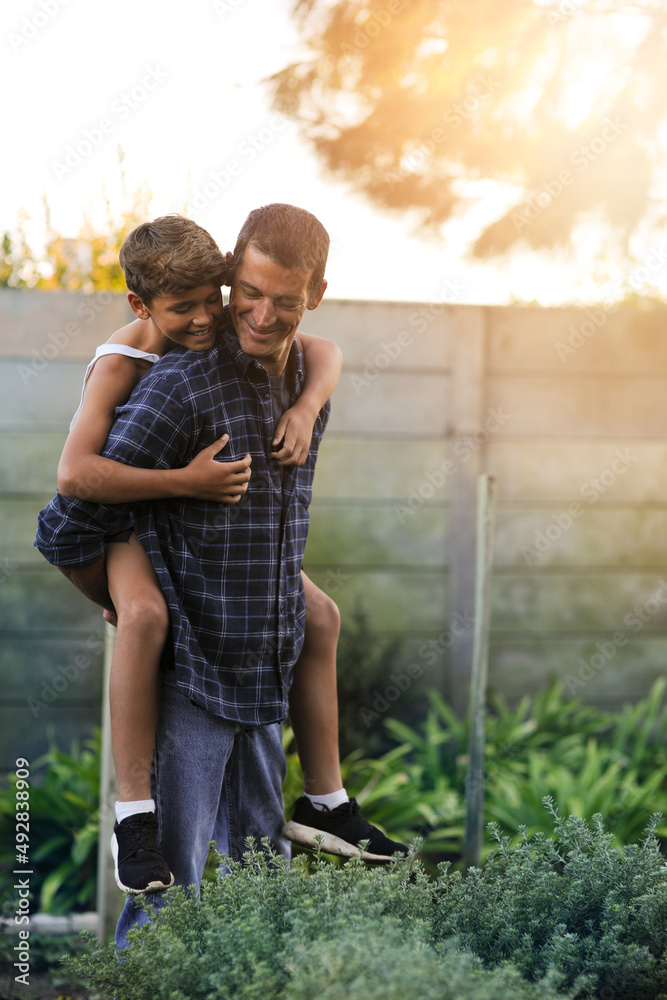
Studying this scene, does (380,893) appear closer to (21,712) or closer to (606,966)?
(606,966)

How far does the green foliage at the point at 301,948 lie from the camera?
3.62ft

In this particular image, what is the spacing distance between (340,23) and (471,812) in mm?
3286

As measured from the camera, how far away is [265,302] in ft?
5.07

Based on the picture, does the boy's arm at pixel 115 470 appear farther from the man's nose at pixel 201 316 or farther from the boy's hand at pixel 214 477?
the man's nose at pixel 201 316

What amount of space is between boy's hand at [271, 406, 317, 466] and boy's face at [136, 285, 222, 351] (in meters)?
0.20

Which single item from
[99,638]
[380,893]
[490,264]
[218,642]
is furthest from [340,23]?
[380,893]

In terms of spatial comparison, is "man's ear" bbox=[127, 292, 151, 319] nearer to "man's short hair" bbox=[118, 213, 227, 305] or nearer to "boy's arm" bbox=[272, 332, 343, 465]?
"man's short hair" bbox=[118, 213, 227, 305]

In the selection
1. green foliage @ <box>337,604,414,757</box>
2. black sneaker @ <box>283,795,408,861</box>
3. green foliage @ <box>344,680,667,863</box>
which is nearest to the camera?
black sneaker @ <box>283,795,408,861</box>

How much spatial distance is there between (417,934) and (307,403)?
3.12ft

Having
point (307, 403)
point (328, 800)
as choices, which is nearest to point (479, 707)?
point (328, 800)

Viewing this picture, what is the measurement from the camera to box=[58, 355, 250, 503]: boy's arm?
58.3 inches

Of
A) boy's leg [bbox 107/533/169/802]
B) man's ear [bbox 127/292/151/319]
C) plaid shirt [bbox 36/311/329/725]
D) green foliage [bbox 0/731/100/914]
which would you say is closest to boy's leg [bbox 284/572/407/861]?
plaid shirt [bbox 36/311/329/725]

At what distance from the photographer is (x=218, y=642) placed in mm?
1602

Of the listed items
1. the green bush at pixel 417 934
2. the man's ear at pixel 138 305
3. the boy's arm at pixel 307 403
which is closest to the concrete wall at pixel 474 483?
the boy's arm at pixel 307 403
